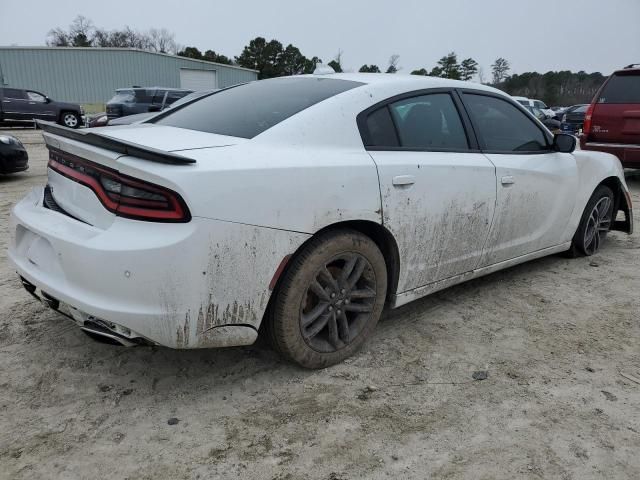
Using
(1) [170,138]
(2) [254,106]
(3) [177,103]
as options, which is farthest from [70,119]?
(1) [170,138]

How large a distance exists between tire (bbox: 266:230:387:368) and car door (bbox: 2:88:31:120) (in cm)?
2027

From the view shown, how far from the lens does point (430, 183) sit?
2.77 m

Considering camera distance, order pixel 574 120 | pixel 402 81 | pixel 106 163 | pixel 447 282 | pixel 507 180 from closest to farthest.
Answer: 1. pixel 106 163
2. pixel 402 81
3. pixel 447 282
4. pixel 507 180
5. pixel 574 120

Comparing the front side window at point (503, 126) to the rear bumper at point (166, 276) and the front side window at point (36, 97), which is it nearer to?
the rear bumper at point (166, 276)

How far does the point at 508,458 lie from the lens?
6.63ft

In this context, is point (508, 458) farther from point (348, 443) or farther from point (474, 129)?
point (474, 129)

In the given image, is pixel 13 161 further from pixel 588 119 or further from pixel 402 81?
pixel 588 119

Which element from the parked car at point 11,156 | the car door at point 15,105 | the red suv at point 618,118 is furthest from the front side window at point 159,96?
the red suv at point 618,118

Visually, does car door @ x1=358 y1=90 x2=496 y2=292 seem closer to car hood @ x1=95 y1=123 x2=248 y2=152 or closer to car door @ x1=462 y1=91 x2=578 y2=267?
car door @ x1=462 y1=91 x2=578 y2=267

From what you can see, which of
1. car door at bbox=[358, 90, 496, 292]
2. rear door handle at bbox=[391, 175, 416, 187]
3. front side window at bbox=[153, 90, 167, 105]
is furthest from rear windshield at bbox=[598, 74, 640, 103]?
front side window at bbox=[153, 90, 167, 105]

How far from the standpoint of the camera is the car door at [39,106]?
62.4 feet

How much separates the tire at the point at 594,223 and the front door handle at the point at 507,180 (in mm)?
1365

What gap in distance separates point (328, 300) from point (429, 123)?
1219 millimetres

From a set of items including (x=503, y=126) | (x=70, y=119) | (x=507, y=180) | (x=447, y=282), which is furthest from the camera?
(x=70, y=119)
